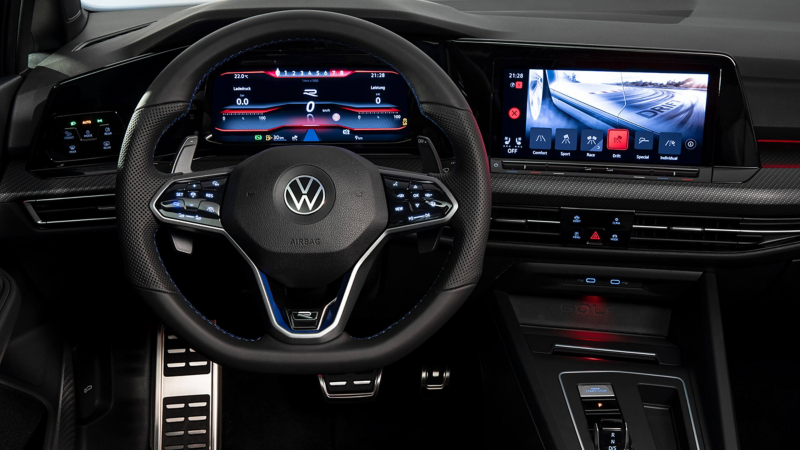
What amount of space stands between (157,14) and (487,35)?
3.02 feet

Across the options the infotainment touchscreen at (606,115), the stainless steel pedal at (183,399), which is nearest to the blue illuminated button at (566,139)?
the infotainment touchscreen at (606,115)

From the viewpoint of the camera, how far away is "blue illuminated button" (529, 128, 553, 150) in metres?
1.53

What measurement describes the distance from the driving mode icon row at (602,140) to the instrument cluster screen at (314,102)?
0.31m

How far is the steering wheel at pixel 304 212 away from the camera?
1.13m

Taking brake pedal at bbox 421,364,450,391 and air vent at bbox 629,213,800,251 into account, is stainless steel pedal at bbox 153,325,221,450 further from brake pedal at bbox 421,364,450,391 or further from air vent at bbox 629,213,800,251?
air vent at bbox 629,213,800,251

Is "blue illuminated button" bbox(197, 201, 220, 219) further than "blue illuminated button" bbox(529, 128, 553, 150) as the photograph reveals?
No

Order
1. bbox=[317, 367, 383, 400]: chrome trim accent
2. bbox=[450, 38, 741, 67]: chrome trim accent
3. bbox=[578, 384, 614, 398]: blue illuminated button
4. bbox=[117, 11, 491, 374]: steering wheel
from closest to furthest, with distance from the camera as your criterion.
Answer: bbox=[117, 11, 491, 374]: steering wheel < bbox=[450, 38, 741, 67]: chrome trim accent < bbox=[578, 384, 614, 398]: blue illuminated button < bbox=[317, 367, 383, 400]: chrome trim accent

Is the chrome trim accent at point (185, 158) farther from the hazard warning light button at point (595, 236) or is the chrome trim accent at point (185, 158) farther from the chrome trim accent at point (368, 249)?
the hazard warning light button at point (595, 236)

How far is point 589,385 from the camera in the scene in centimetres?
160

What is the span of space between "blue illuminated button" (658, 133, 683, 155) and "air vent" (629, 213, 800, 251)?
14 cm

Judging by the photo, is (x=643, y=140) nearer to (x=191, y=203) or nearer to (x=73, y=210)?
(x=191, y=203)

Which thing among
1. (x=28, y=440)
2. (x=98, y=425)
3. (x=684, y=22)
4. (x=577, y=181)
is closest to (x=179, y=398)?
(x=98, y=425)

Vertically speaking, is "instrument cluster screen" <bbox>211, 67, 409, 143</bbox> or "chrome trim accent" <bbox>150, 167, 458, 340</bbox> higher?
"instrument cluster screen" <bbox>211, 67, 409, 143</bbox>

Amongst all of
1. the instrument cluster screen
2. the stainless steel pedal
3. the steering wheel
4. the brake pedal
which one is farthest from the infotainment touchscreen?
the stainless steel pedal
